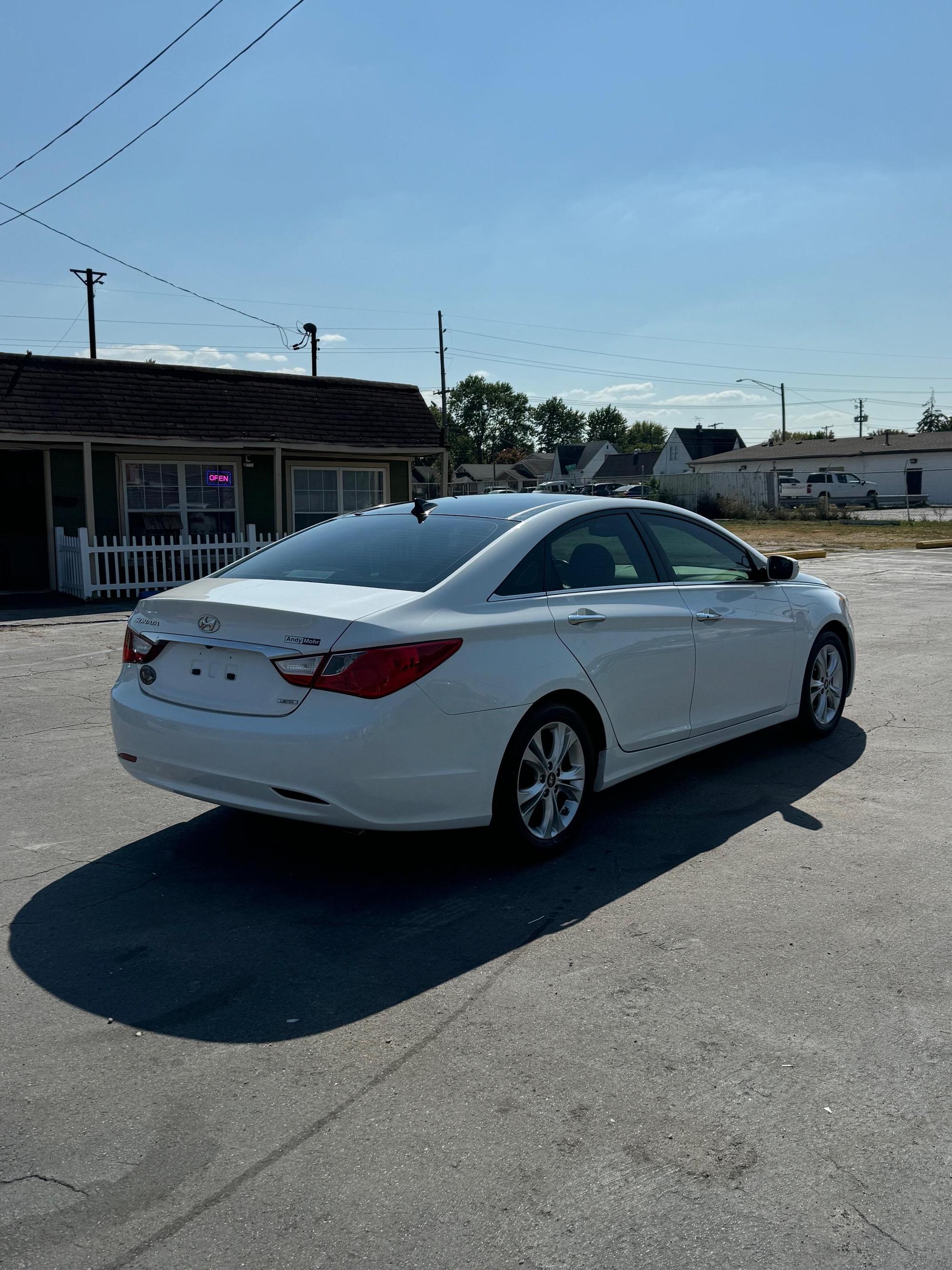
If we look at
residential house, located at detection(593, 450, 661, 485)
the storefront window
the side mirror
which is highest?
residential house, located at detection(593, 450, 661, 485)

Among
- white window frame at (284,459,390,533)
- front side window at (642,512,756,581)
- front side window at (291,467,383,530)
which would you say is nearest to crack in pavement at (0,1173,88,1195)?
front side window at (642,512,756,581)

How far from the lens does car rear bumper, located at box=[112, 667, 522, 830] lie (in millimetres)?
4148

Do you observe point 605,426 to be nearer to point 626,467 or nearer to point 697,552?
point 626,467

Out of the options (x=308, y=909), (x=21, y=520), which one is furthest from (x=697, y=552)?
(x=21, y=520)

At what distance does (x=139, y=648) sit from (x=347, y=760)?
1.34 metres

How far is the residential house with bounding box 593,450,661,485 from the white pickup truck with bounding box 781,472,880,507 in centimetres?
3730

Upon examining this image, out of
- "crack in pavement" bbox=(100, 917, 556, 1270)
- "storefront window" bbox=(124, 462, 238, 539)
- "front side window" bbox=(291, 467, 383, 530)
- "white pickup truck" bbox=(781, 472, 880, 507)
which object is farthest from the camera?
"white pickup truck" bbox=(781, 472, 880, 507)

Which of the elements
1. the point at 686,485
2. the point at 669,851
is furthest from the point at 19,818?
the point at 686,485

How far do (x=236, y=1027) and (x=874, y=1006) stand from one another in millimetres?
2033

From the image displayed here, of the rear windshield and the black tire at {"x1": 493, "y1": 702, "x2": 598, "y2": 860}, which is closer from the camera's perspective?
the black tire at {"x1": 493, "y1": 702, "x2": 598, "y2": 860}

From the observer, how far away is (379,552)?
5.10 meters

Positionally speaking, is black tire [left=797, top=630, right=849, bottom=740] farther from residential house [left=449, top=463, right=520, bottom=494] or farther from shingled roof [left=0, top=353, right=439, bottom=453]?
residential house [left=449, top=463, right=520, bottom=494]

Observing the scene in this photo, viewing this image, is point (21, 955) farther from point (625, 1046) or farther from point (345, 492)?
point (345, 492)

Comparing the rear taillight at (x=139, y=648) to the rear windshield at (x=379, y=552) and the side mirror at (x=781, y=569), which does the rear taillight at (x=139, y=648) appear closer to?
the rear windshield at (x=379, y=552)
